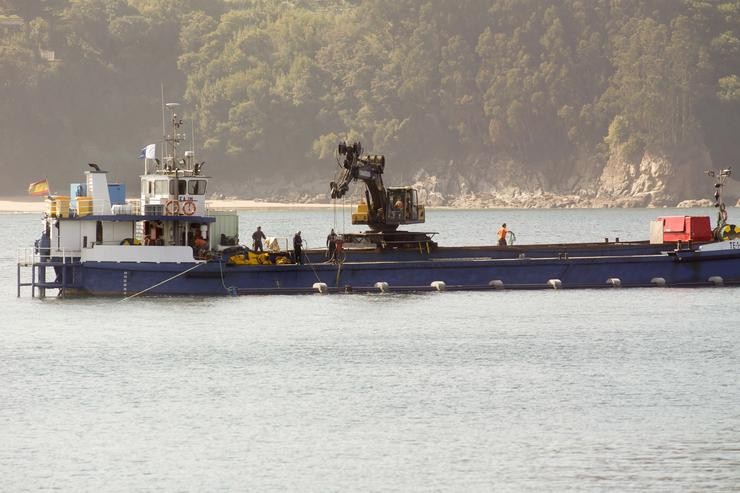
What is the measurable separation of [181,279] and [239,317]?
15.3ft

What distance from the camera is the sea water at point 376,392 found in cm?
3438

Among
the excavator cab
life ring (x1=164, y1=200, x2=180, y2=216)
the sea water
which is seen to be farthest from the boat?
the sea water

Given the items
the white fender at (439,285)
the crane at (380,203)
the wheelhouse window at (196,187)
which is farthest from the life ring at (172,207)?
the white fender at (439,285)

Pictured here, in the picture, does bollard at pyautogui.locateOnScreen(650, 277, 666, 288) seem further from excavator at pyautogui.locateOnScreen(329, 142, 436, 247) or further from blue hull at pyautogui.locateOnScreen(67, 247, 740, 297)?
excavator at pyautogui.locateOnScreen(329, 142, 436, 247)

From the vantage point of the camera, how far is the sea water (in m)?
34.4

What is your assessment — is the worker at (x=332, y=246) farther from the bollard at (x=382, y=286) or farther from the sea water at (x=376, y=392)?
the bollard at (x=382, y=286)

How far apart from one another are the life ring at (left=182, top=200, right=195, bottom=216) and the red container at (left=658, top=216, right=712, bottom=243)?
70.4 ft

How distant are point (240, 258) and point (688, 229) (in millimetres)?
19929

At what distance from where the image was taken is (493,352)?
51531 mm

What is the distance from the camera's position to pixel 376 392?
144ft

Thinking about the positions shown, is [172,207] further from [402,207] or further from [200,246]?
[402,207]

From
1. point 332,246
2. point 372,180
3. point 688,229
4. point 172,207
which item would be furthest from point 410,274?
point 688,229

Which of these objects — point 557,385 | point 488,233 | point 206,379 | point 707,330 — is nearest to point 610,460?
point 557,385

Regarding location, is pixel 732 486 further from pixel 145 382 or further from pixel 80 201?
pixel 80 201
